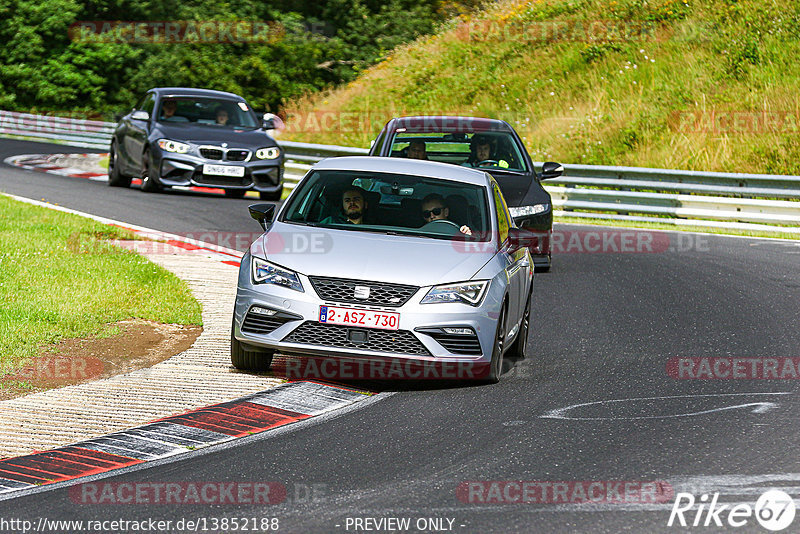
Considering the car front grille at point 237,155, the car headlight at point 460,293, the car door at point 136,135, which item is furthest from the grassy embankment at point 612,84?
the car headlight at point 460,293

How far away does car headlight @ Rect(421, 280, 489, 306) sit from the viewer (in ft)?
26.9

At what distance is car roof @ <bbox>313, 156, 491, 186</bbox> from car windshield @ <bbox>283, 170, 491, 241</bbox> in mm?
41

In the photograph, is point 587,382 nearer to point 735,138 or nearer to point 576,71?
point 735,138

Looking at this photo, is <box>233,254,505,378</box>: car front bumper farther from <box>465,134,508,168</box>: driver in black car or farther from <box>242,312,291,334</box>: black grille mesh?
<box>465,134,508,168</box>: driver in black car

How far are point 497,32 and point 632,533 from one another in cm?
3461

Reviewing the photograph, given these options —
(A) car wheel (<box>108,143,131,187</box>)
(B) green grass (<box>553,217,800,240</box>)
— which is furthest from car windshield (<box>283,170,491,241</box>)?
(A) car wheel (<box>108,143,131,187</box>)

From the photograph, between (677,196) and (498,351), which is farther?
(677,196)

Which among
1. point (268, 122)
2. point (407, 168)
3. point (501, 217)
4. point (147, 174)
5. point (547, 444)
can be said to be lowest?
point (147, 174)

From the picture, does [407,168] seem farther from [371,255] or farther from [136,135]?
[136,135]

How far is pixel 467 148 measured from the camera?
14.7 m

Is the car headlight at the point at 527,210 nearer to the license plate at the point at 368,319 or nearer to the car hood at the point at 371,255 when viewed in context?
the car hood at the point at 371,255

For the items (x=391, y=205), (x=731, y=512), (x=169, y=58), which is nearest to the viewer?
(x=731, y=512)

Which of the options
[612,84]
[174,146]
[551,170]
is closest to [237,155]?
[174,146]

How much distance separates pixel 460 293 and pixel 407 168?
1.70 meters
